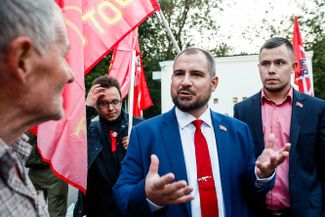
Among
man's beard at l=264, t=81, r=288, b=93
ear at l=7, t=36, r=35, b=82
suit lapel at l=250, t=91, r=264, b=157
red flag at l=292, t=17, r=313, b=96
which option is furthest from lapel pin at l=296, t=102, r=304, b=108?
red flag at l=292, t=17, r=313, b=96

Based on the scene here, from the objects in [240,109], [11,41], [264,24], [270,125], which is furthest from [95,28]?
[264,24]

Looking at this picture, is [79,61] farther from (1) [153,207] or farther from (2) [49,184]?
(2) [49,184]

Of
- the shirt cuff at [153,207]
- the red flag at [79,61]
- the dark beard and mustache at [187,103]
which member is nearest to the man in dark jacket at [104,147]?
the red flag at [79,61]

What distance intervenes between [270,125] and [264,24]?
27508 millimetres

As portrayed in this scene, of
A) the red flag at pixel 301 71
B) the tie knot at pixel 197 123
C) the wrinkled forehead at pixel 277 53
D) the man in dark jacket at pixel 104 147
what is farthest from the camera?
the red flag at pixel 301 71

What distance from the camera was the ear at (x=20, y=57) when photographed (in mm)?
1122

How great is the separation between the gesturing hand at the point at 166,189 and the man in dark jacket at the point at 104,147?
1673 mm

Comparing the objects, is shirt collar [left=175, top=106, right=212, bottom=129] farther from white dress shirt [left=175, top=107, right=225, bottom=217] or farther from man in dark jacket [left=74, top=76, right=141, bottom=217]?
man in dark jacket [left=74, top=76, right=141, bottom=217]

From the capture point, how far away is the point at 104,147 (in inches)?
143

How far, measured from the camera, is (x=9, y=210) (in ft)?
3.79

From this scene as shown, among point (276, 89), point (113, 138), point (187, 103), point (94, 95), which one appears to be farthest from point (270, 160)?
point (94, 95)

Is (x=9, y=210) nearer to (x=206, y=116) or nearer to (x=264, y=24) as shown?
(x=206, y=116)

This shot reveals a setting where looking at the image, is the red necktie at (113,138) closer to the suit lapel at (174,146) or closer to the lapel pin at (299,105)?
the suit lapel at (174,146)

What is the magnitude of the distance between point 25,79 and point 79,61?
7.61ft
